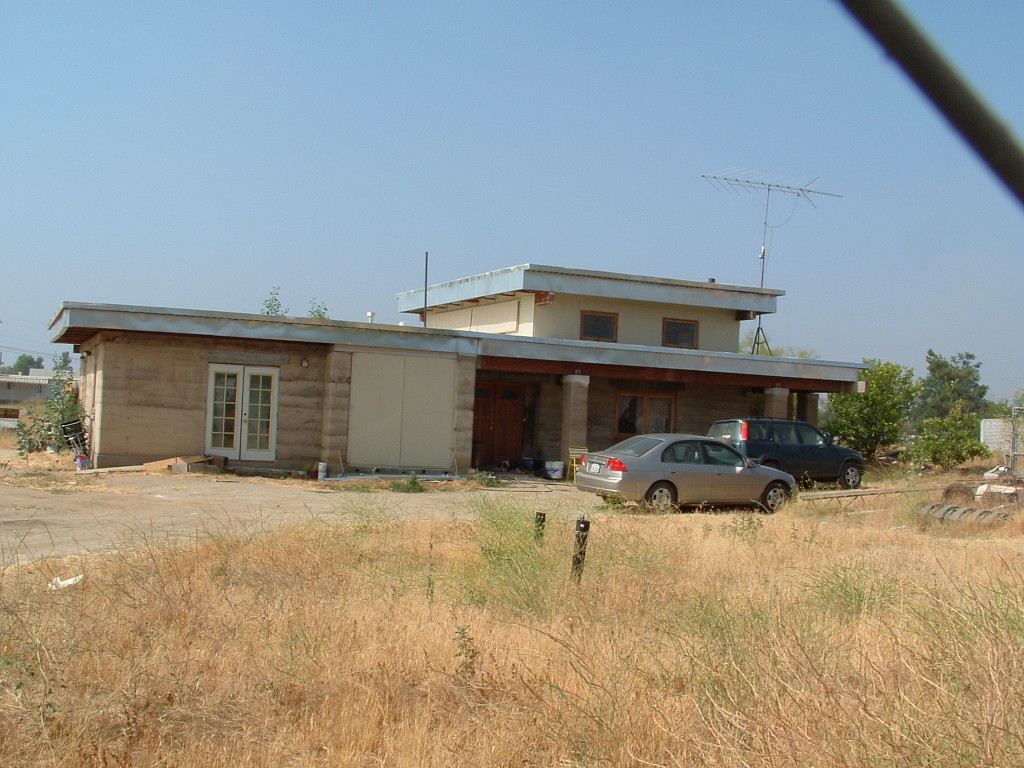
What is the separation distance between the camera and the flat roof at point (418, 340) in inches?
757

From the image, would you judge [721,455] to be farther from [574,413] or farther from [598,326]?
[598,326]

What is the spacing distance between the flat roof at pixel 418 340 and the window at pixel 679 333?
2.28 m

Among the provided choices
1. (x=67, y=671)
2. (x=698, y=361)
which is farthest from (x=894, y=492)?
Answer: (x=67, y=671)

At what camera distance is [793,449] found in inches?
863

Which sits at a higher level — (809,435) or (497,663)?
(809,435)

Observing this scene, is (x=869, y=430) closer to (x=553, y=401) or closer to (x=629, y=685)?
(x=553, y=401)

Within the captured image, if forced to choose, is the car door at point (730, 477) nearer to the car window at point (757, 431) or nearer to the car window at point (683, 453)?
the car window at point (683, 453)

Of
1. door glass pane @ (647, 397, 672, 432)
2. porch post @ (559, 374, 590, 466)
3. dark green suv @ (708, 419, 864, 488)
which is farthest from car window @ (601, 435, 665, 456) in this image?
door glass pane @ (647, 397, 672, 432)

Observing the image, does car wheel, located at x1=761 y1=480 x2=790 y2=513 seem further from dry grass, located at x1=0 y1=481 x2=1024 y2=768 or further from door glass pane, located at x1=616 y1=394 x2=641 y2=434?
door glass pane, located at x1=616 y1=394 x2=641 y2=434

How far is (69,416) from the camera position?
74.0 ft

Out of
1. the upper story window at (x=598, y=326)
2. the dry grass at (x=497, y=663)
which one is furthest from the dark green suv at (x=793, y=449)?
the dry grass at (x=497, y=663)

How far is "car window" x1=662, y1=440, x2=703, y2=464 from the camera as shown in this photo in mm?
16516

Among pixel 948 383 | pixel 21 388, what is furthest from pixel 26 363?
pixel 948 383

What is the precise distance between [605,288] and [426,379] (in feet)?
20.8
